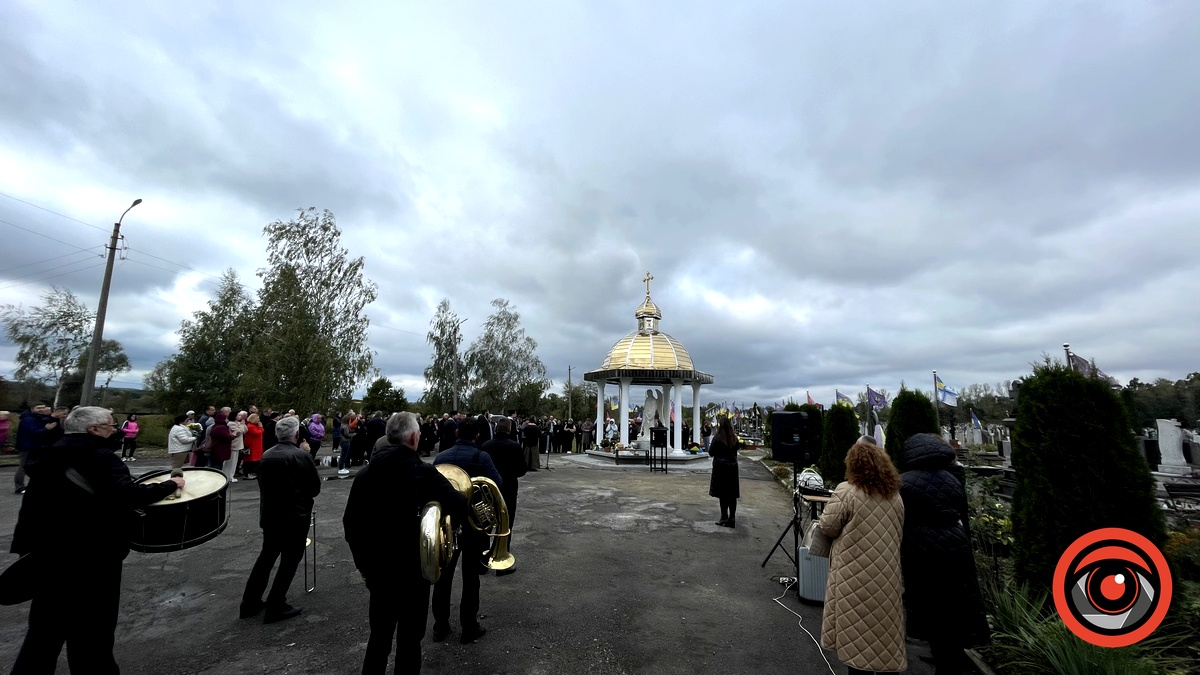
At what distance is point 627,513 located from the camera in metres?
9.59

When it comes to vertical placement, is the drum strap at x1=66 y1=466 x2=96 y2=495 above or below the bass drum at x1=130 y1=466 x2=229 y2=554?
above

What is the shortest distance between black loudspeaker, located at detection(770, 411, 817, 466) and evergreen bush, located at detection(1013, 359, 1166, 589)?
2668mm

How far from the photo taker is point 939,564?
341 cm

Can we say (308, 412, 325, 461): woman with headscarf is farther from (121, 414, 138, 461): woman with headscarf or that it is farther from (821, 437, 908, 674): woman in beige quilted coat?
(821, 437, 908, 674): woman in beige quilted coat

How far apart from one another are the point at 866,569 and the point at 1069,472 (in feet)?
7.21

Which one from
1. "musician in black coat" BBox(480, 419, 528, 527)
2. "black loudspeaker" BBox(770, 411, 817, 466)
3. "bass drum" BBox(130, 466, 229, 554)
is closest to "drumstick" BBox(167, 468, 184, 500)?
"bass drum" BBox(130, 466, 229, 554)

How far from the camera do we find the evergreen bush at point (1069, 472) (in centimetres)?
377

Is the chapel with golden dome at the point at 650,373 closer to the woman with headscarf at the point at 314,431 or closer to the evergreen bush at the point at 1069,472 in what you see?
the woman with headscarf at the point at 314,431

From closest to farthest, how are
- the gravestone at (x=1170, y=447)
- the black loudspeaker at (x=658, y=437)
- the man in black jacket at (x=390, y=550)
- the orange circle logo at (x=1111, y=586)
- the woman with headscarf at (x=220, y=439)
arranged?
the orange circle logo at (x=1111, y=586)
the man in black jacket at (x=390, y=550)
the woman with headscarf at (x=220, y=439)
the gravestone at (x=1170, y=447)
the black loudspeaker at (x=658, y=437)

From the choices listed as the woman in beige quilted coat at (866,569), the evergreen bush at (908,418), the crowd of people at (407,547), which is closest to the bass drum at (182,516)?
the crowd of people at (407,547)

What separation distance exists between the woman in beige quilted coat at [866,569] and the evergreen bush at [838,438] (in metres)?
6.44

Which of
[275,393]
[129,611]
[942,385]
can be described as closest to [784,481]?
[942,385]

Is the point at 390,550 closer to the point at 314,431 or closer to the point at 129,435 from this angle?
the point at 314,431

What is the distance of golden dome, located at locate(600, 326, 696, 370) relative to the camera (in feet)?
79.9
